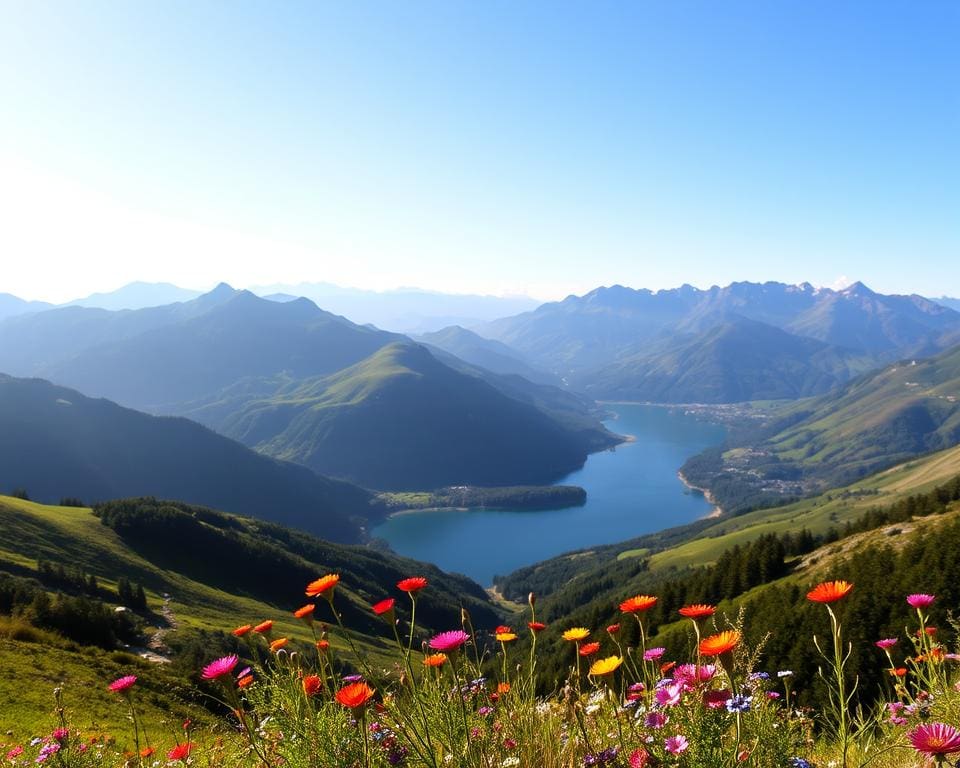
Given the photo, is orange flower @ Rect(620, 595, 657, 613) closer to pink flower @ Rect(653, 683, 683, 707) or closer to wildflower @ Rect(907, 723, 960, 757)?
pink flower @ Rect(653, 683, 683, 707)

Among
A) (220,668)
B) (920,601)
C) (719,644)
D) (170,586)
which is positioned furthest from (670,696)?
(170,586)

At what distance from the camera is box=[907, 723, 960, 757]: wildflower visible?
177 cm

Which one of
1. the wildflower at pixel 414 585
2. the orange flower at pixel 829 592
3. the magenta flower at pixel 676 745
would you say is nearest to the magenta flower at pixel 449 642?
the wildflower at pixel 414 585

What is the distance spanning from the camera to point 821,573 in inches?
1869

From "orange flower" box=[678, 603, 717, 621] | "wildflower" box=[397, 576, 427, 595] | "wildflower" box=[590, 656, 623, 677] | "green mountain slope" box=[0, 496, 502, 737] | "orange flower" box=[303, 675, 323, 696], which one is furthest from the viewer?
"green mountain slope" box=[0, 496, 502, 737]

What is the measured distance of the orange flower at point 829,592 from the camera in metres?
2.53

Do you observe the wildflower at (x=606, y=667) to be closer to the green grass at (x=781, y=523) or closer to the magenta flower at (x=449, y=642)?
Result: the magenta flower at (x=449, y=642)

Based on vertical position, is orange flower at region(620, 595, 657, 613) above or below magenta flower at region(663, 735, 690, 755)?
above

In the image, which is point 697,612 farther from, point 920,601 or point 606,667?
point 920,601

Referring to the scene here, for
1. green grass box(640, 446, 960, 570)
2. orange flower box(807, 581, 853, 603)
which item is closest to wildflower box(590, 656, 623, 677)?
orange flower box(807, 581, 853, 603)

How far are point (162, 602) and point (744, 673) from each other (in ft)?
253

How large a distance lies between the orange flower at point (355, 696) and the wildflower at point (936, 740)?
6.79 ft

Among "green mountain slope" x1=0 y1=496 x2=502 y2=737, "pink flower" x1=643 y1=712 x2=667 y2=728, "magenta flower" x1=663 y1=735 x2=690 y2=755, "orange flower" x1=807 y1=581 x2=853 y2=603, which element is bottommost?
"green mountain slope" x1=0 y1=496 x2=502 y2=737

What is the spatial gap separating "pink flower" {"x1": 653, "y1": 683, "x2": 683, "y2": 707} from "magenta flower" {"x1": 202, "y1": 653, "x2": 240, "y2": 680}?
7.04 ft
